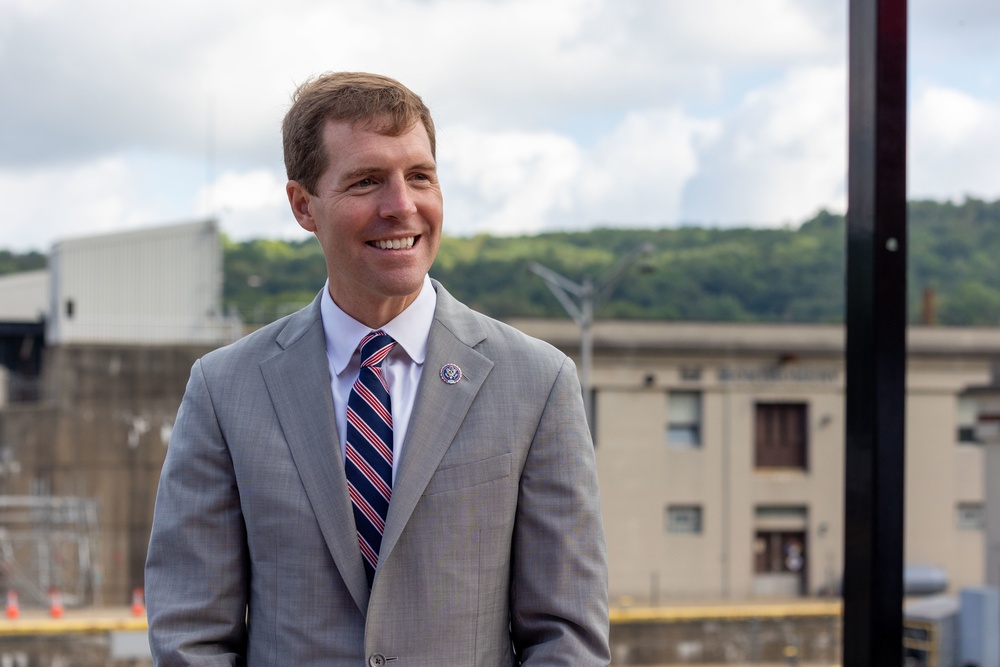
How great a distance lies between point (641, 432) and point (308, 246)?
10471 mm

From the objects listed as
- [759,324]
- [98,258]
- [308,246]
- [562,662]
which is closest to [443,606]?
[562,662]

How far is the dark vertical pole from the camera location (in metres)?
2.05

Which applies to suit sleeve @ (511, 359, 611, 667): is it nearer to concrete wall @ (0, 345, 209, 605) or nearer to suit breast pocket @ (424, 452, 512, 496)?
suit breast pocket @ (424, 452, 512, 496)

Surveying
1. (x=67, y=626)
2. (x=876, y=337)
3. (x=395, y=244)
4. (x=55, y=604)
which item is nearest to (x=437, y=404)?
(x=395, y=244)

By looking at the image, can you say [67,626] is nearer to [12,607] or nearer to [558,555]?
[12,607]

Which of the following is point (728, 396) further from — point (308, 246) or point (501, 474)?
point (501, 474)

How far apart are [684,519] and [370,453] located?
86.4ft

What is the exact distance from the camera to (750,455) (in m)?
27.8

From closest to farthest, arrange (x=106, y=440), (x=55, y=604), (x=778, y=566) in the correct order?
(x=55, y=604)
(x=106, y=440)
(x=778, y=566)

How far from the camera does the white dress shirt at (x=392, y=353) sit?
196cm

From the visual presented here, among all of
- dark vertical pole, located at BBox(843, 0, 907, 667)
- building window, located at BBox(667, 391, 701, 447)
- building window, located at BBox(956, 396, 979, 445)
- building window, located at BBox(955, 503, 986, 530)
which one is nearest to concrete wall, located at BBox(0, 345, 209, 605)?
building window, located at BBox(667, 391, 701, 447)

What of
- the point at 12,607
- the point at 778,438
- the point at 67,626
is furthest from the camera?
the point at 778,438

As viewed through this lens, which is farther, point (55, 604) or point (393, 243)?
point (55, 604)

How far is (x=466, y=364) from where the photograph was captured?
6.39 ft
